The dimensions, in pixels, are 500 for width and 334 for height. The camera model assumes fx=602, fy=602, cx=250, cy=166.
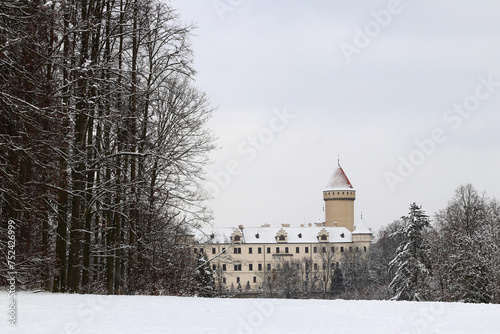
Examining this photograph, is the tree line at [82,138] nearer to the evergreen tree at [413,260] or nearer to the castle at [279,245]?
the evergreen tree at [413,260]

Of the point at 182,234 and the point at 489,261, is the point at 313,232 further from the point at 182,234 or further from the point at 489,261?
the point at 182,234

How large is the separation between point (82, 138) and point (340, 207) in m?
109

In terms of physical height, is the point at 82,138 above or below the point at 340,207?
below

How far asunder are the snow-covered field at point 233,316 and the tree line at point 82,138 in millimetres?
2197

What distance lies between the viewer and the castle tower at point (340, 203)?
119312 mm

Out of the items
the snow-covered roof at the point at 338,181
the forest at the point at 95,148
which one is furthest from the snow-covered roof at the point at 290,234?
the forest at the point at 95,148

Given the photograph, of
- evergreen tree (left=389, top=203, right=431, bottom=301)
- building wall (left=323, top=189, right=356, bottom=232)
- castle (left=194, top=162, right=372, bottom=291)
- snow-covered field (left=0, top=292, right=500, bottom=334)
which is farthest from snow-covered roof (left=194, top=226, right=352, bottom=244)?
snow-covered field (left=0, top=292, right=500, bottom=334)

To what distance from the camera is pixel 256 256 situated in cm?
10900

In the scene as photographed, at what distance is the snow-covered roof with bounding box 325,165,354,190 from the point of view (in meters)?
121

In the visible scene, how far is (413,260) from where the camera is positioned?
42000 millimetres

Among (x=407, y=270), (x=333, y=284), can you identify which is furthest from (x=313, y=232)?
(x=407, y=270)

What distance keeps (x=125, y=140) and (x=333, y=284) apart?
69854mm

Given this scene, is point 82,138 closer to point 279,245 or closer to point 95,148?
point 95,148

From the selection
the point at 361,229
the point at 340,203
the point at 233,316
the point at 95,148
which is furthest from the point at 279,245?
the point at 233,316
